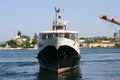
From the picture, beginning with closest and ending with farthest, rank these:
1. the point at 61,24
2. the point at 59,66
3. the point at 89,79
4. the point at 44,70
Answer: the point at 89,79 < the point at 59,66 < the point at 44,70 < the point at 61,24

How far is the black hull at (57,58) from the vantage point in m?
51.8

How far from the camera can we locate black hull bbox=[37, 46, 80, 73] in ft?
170

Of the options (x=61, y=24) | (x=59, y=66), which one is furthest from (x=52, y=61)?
(x=61, y=24)

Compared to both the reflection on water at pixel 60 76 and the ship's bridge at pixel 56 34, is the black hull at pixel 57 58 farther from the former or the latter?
the ship's bridge at pixel 56 34

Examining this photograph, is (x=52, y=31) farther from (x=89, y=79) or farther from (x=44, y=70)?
(x=89, y=79)

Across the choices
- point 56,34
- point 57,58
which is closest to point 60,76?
point 57,58

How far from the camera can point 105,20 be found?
54.7m

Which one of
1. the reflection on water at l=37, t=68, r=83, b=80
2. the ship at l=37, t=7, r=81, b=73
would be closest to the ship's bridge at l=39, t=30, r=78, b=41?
the ship at l=37, t=7, r=81, b=73

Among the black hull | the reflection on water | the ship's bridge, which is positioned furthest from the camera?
the ship's bridge

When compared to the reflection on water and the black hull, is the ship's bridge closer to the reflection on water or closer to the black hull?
the black hull

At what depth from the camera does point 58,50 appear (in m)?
51.6

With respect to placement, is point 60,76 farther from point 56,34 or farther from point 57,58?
point 56,34

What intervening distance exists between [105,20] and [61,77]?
34.1 ft

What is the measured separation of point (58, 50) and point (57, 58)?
0.98 metres
